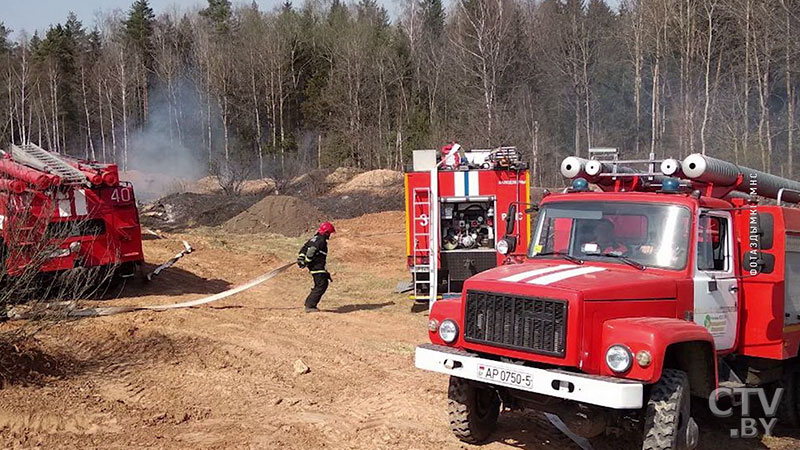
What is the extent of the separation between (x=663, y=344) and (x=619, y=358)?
12.2 inches

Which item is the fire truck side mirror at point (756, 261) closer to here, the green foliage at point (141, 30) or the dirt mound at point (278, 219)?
the dirt mound at point (278, 219)

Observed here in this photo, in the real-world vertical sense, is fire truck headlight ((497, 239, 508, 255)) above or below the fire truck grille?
above

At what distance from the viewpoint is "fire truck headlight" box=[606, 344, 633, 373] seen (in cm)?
489

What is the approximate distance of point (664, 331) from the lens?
4.97m

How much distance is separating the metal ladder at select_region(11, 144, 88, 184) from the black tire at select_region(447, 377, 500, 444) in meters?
8.24

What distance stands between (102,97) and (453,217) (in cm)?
4675

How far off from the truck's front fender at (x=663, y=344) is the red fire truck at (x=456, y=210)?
6.76 meters

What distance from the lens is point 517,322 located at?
17.4 ft

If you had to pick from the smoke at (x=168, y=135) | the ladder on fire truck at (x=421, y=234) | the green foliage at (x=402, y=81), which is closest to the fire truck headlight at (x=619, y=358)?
the ladder on fire truck at (x=421, y=234)

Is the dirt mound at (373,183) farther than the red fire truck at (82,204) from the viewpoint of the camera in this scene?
Yes

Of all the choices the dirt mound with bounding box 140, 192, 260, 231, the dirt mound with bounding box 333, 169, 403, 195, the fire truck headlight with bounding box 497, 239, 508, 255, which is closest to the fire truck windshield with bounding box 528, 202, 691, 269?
the fire truck headlight with bounding box 497, 239, 508, 255

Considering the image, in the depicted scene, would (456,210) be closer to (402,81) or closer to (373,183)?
(373,183)

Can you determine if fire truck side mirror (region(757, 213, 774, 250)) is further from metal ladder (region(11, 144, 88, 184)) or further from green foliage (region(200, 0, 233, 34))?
green foliage (region(200, 0, 233, 34))

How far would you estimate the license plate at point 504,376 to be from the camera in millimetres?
5098
